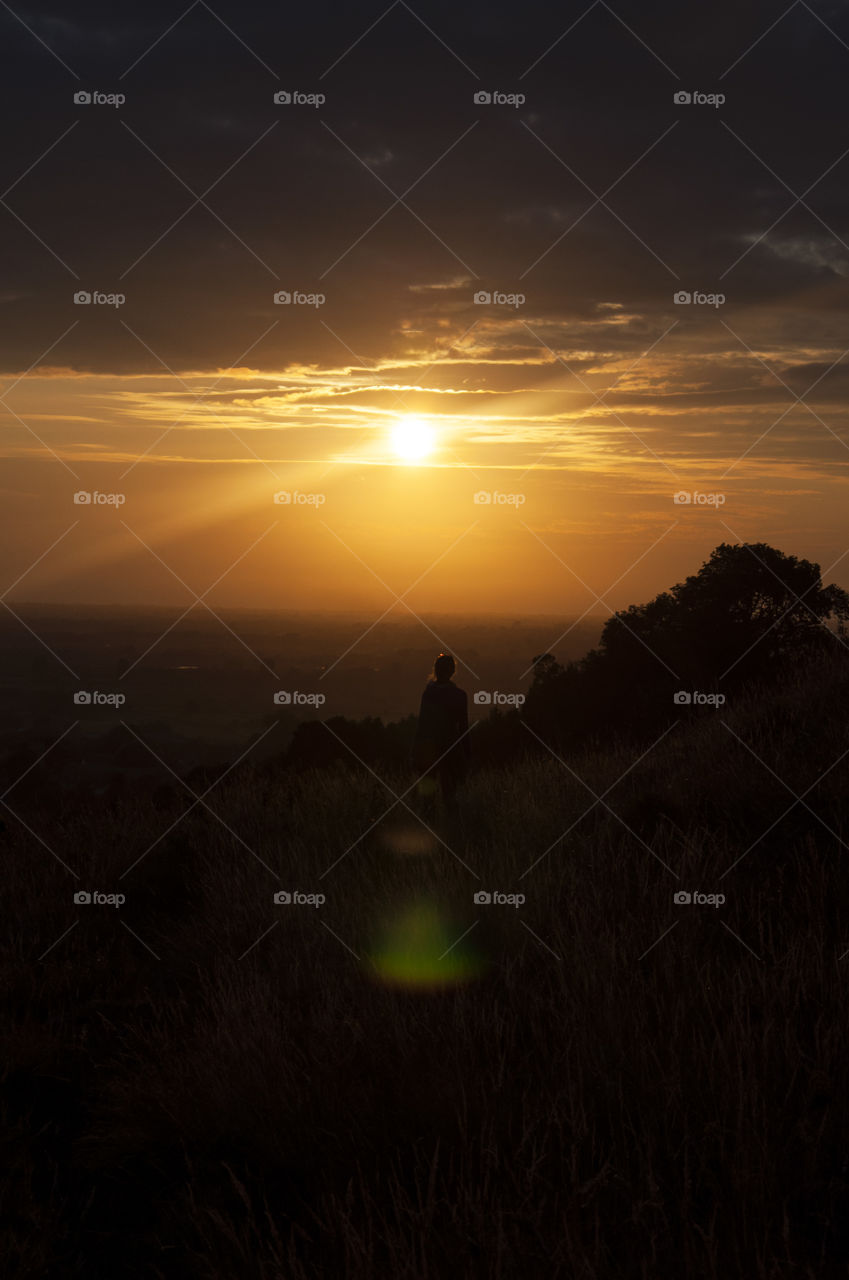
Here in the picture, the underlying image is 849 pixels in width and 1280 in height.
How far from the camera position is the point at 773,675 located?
16.6m

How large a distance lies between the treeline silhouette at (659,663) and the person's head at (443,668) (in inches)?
242

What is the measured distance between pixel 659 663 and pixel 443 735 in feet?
26.8

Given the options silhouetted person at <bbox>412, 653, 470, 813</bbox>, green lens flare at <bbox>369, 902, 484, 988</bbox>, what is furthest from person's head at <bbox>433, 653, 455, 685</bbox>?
green lens flare at <bbox>369, 902, 484, 988</bbox>

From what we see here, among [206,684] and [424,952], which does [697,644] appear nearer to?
[424,952]

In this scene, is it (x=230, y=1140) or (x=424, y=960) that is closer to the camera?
(x=230, y=1140)

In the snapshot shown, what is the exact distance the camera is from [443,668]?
10.0 metres

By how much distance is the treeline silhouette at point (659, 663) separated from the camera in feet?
54.3

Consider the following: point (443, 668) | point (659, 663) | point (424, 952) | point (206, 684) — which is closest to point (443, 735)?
point (443, 668)

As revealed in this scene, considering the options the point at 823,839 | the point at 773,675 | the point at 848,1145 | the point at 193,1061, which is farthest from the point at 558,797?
the point at 773,675

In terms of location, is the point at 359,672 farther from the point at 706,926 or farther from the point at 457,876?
the point at 706,926

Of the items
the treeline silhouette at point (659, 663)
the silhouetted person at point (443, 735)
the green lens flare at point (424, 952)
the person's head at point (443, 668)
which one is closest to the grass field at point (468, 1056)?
the green lens flare at point (424, 952)

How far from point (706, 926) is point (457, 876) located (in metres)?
2.30

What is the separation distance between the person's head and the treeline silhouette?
6149 millimetres

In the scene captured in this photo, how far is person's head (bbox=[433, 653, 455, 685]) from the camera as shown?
10.0 meters
